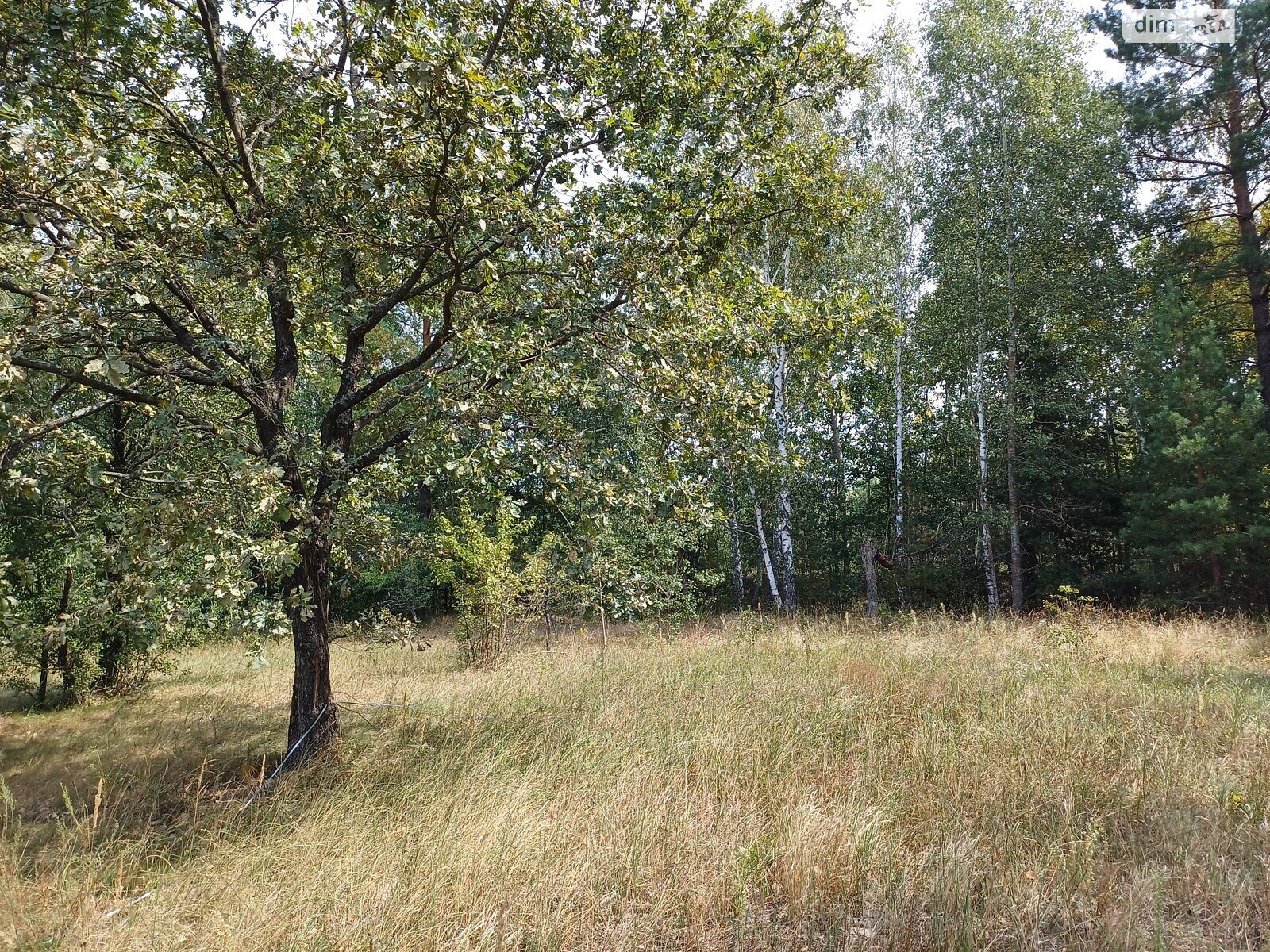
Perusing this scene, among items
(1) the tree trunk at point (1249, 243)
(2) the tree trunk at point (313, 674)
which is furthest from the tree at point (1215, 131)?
(2) the tree trunk at point (313, 674)

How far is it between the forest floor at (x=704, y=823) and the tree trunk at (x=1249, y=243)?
31.8 ft

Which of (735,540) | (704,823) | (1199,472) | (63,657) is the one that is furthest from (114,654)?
(1199,472)

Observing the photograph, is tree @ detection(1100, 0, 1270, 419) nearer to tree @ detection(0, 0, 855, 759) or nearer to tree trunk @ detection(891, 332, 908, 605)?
tree trunk @ detection(891, 332, 908, 605)

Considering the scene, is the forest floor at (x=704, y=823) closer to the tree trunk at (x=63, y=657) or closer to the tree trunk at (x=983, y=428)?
the tree trunk at (x=63, y=657)

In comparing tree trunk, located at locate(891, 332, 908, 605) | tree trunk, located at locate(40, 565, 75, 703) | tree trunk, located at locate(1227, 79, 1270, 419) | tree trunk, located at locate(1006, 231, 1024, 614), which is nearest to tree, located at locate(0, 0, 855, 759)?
tree trunk, located at locate(40, 565, 75, 703)

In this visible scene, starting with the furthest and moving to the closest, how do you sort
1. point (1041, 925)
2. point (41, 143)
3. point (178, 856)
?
point (178, 856) < point (41, 143) < point (1041, 925)

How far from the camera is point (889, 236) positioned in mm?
16703

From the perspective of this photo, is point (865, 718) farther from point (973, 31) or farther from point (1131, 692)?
point (973, 31)

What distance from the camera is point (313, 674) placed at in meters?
5.16

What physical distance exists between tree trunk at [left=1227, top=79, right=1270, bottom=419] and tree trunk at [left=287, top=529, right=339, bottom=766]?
1566 cm

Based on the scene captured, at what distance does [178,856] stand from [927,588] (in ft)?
56.1

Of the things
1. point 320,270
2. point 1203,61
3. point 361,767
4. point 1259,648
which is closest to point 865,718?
point 361,767

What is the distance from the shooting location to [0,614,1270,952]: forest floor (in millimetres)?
2561

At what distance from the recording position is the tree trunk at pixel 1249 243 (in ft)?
37.2
